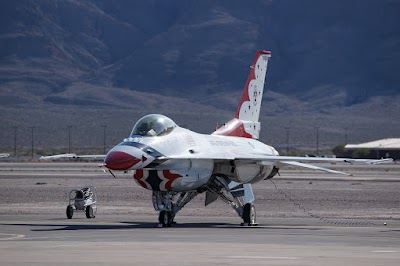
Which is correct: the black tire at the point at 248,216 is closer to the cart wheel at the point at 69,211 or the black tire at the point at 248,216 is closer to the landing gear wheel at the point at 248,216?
the landing gear wheel at the point at 248,216

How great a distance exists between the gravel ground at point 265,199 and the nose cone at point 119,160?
28.5 ft

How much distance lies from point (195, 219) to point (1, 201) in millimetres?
13264

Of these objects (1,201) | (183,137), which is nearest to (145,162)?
(183,137)

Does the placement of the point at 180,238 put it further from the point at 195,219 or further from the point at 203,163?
the point at 195,219

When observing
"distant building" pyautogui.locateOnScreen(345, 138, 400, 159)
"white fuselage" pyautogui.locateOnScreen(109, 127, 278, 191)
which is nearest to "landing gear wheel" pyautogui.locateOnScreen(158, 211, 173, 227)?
"white fuselage" pyautogui.locateOnScreen(109, 127, 278, 191)

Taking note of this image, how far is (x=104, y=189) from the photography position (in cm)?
5822

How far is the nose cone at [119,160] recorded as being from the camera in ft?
105

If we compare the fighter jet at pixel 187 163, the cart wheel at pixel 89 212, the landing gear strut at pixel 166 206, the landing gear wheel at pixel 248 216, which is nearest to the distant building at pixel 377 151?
the fighter jet at pixel 187 163

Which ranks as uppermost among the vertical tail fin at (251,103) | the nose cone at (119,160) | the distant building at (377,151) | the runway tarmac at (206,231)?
the distant building at (377,151)

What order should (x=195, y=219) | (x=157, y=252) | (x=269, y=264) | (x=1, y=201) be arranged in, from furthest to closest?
(x=1, y=201)
(x=195, y=219)
(x=157, y=252)
(x=269, y=264)

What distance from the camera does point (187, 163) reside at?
34.8 m

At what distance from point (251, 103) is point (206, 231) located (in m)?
11.9

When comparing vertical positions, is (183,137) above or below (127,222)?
above

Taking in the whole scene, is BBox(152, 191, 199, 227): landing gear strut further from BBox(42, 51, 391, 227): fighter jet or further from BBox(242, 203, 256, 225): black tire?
BBox(242, 203, 256, 225): black tire
